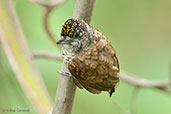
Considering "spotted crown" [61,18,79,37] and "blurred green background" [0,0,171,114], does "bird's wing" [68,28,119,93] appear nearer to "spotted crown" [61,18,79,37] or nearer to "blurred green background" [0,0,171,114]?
"spotted crown" [61,18,79,37]

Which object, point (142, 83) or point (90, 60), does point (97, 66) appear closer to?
point (90, 60)

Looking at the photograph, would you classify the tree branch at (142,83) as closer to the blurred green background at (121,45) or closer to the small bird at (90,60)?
the blurred green background at (121,45)

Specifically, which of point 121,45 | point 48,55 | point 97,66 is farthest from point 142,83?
point 121,45

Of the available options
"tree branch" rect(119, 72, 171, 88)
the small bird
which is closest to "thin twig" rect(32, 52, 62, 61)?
"tree branch" rect(119, 72, 171, 88)

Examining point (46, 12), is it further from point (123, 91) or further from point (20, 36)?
point (123, 91)

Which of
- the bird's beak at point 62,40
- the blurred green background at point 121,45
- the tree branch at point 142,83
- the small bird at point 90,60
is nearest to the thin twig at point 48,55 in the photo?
the blurred green background at point 121,45

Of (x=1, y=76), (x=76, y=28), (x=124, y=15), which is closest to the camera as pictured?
(x=76, y=28)

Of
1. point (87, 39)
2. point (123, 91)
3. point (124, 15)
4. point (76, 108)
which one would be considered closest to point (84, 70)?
point (87, 39)
